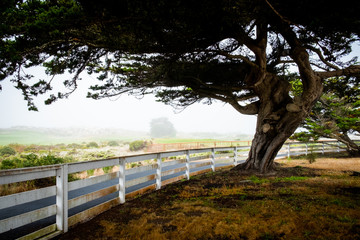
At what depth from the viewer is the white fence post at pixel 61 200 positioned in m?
3.92

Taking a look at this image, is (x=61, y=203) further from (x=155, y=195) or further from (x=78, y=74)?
(x=78, y=74)

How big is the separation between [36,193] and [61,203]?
0.50m

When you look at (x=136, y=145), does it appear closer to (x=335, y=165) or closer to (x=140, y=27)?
(x=335, y=165)

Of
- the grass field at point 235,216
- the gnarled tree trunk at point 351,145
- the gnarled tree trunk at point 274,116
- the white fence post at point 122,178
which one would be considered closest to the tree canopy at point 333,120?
the gnarled tree trunk at point 351,145

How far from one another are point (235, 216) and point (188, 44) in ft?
16.0

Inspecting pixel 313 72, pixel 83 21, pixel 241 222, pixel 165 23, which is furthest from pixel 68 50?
pixel 313 72

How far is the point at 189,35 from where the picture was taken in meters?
6.30

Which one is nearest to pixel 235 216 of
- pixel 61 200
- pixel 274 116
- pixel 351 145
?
pixel 61 200

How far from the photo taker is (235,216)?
174 inches

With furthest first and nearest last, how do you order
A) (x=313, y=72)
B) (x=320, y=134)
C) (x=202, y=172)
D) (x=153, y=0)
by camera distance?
(x=320, y=134), (x=202, y=172), (x=313, y=72), (x=153, y=0)

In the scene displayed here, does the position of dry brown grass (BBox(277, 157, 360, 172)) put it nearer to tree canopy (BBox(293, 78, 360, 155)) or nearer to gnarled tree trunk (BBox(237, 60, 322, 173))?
tree canopy (BBox(293, 78, 360, 155))

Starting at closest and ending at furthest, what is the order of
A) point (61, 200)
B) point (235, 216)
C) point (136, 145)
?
1. point (61, 200)
2. point (235, 216)
3. point (136, 145)

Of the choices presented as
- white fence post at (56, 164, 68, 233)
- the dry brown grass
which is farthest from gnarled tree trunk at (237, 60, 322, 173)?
white fence post at (56, 164, 68, 233)

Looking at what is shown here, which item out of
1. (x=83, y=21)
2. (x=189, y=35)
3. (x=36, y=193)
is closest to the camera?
(x=36, y=193)
